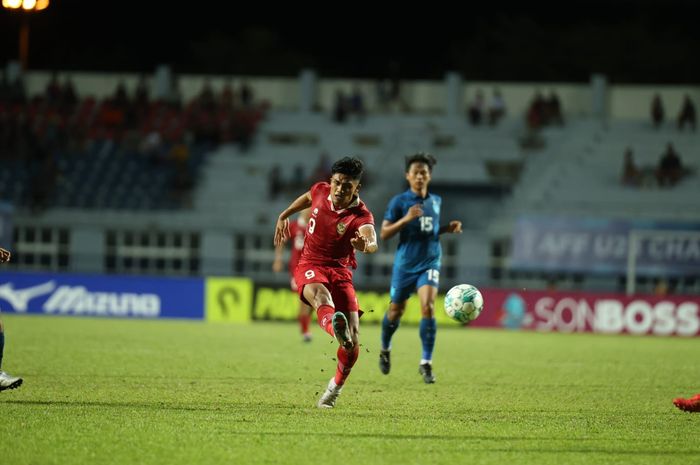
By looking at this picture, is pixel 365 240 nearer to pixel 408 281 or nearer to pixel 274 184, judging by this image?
pixel 408 281

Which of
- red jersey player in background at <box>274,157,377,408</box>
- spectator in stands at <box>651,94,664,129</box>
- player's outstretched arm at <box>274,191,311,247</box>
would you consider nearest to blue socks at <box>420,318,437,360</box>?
red jersey player in background at <box>274,157,377,408</box>

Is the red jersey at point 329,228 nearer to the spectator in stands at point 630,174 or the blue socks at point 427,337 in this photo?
the blue socks at point 427,337

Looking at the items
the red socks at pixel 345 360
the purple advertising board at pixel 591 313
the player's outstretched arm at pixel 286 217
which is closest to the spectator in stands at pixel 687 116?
the purple advertising board at pixel 591 313

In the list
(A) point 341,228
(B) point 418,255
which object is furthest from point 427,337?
(A) point 341,228

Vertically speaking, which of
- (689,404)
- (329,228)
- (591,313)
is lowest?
(591,313)

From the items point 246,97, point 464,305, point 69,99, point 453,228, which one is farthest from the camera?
point 246,97

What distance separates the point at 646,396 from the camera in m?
12.0

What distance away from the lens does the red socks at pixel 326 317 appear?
9664mm

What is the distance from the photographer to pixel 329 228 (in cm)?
1035

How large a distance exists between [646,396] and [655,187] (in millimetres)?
27023

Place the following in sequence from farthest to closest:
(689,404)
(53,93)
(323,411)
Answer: (53,93)
(689,404)
(323,411)

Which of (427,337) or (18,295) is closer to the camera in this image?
(427,337)

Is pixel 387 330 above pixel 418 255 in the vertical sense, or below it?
below

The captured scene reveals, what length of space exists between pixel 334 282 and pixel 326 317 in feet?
2.09
